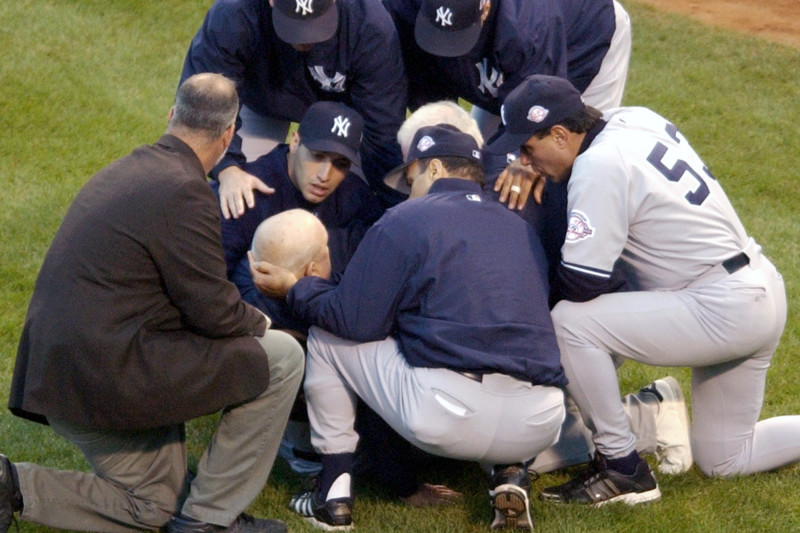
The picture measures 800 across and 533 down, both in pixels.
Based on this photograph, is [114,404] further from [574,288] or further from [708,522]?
[708,522]

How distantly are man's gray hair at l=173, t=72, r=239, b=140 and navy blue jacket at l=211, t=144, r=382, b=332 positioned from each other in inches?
35.7

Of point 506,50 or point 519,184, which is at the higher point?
point 506,50

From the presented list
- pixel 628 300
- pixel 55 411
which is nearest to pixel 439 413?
pixel 628 300

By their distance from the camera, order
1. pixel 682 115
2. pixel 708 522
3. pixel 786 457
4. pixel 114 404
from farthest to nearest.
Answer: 1. pixel 682 115
2. pixel 786 457
3. pixel 708 522
4. pixel 114 404

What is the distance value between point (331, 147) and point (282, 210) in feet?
1.20

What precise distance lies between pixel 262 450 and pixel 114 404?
0.58 metres

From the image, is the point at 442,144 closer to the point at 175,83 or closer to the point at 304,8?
the point at 304,8

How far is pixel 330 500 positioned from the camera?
13.2ft

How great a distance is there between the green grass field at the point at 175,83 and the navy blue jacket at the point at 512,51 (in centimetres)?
158

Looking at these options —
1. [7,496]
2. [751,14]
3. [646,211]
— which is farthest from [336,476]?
[751,14]

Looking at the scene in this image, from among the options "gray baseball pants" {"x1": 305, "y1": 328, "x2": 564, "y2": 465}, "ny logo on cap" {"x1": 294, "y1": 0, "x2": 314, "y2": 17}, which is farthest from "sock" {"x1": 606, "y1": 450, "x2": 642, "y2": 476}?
"ny logo on cap" {"x1": 294, "y1": 0, "x2": 314, "y2": 17}

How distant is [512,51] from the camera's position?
4.95 meters

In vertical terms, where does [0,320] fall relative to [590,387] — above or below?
below

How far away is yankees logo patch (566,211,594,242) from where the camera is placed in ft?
13.1
